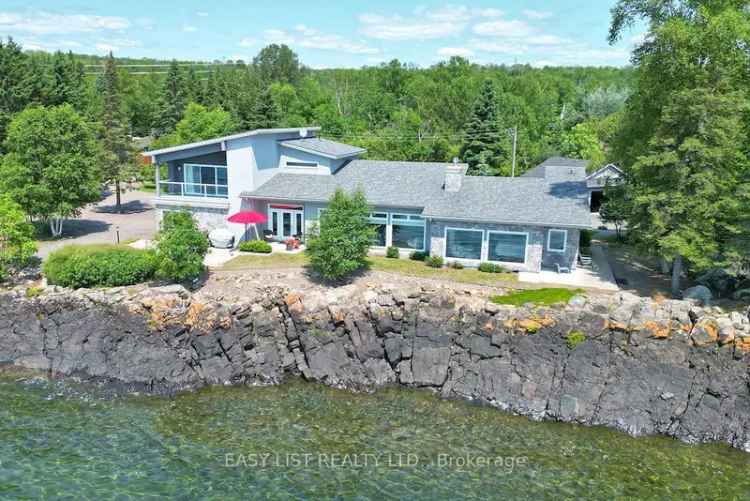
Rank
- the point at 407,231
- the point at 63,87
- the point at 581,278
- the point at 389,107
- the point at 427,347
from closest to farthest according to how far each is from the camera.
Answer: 1. the point at 427,347
2. the point at 581,278
3. the point at 407,231
4. the point at 63,87
5. the point at 389,107

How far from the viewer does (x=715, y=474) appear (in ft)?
64.6

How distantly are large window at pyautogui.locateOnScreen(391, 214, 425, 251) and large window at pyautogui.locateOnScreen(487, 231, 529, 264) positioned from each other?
13.0 feet

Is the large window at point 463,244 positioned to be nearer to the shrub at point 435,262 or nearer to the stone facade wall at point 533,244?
the stone facade wall at point 533,244

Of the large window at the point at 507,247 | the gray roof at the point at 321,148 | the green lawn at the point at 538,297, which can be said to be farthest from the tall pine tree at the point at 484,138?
the green lawn at the point at 538,297

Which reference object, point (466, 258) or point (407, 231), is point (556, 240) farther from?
point (407, 231)

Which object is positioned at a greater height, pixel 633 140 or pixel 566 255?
pixel 633 140

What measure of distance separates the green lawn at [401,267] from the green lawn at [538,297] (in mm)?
1961

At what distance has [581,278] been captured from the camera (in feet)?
99.7

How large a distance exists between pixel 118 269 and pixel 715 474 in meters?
25.3

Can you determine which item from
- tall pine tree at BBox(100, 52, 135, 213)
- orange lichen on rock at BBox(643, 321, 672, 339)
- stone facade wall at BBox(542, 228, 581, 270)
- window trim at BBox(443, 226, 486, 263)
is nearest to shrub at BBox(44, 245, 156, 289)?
window trim at BBox(443, 226, 486, 263)

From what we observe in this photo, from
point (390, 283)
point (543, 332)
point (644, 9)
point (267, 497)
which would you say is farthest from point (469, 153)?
point (267, 497)

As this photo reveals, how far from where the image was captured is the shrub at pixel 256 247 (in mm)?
33625

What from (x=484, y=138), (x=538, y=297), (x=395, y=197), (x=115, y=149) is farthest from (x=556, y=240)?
(x=115, y=149)

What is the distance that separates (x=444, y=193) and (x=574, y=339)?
40.4 feet
